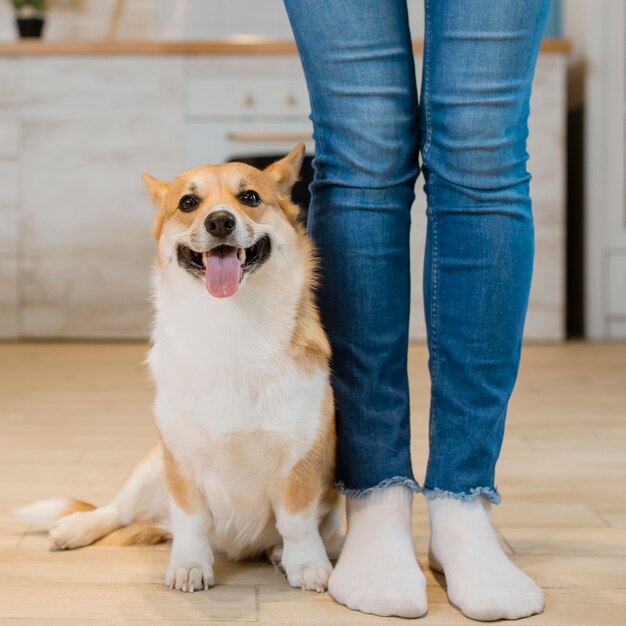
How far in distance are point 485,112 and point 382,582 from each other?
0.55m

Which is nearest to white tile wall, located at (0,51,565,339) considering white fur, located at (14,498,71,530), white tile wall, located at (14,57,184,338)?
white tile wall, located at (14,57,184,338)

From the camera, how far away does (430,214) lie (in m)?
1.14

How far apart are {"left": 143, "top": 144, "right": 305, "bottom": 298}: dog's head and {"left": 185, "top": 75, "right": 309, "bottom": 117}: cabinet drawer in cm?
242

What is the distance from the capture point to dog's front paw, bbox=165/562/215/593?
110cm

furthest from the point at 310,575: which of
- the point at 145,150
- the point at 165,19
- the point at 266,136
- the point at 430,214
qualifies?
the point at 165,19

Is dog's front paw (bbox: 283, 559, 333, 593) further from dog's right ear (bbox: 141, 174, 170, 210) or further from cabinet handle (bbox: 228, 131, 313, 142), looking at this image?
cabinet handle (bbox: 228, 131, 313, 142)

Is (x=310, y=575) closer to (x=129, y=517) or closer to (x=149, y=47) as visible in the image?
(x=129, y=517)

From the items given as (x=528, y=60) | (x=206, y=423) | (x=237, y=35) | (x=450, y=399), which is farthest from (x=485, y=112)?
(x=237, y=35)

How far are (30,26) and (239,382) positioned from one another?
10.6ft

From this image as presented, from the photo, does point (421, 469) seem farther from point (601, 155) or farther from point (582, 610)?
point (601, 155)

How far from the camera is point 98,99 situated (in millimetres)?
3641

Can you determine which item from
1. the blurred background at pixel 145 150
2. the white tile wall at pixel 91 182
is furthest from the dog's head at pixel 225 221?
the white tile wall at pixel 91 182

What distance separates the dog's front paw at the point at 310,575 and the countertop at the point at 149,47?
2790mm

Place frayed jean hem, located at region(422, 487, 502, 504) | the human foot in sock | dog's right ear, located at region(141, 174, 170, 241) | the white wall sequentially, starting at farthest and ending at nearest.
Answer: the white wall
dog's right ear, located at region(141, 174, 170, 241)
frayed jean hem, located at region(422, 487, 502, 504)
the human foot in sock
